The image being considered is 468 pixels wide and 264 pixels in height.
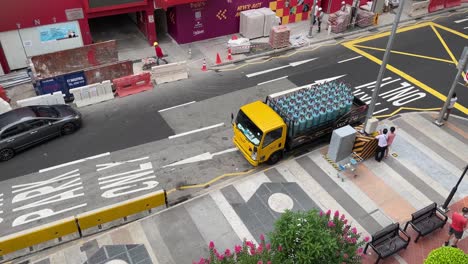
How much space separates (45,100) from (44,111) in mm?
1675

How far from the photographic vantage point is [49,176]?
17.0m

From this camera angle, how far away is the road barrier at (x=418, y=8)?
31062 millimetres

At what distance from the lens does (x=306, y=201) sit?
52.6 ft

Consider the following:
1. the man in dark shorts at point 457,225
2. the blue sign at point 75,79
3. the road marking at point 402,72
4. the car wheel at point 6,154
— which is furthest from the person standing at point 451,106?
the car wheel at point 6,154

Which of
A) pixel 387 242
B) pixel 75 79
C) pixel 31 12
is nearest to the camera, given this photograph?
pixel 387 242

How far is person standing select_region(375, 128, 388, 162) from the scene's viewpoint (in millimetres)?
17172

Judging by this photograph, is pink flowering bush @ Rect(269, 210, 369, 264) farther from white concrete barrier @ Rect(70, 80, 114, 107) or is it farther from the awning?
the awning

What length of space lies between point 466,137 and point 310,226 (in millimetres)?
13176

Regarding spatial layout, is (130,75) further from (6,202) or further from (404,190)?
(404,190)

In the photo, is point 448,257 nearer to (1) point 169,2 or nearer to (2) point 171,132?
(2) point 171,132

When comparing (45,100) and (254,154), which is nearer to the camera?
(254,154)

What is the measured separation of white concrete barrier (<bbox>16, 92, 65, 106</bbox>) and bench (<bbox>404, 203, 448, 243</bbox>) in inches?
677

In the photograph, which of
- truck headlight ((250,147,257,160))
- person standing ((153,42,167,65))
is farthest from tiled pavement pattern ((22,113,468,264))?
person standing ((153,42,167,65))

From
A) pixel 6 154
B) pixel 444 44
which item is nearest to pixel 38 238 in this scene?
pixel 6 154
